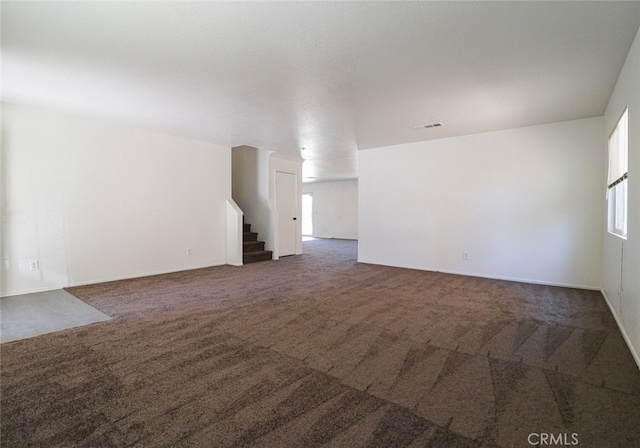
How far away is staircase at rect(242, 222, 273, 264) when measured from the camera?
701 cm

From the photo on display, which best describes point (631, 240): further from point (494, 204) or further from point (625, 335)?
point (494, 204)

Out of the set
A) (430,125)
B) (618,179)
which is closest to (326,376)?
(618,179)

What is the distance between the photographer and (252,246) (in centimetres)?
746

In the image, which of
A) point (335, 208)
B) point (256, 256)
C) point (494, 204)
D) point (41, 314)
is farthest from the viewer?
point (335, 208)

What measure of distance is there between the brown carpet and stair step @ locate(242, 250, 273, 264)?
290 centimetres

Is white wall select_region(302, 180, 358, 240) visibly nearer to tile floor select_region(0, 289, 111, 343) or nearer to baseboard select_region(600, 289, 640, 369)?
baseboard select_region(600, 289, 640, 369)

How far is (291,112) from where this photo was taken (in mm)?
4277

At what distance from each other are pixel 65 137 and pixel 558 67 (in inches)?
234

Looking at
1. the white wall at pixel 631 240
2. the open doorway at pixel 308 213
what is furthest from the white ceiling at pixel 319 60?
the open doorway at pixel 308 213

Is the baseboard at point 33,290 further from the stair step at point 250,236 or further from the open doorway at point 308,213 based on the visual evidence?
the open doorway at point 308,213

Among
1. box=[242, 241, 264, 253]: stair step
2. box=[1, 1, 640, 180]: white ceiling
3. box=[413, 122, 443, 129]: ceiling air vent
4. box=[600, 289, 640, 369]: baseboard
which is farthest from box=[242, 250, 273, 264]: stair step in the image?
box=[600, 289, 640, 369]: baseboard

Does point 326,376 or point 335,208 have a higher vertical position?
point 335,208

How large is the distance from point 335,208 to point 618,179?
33.0 ft

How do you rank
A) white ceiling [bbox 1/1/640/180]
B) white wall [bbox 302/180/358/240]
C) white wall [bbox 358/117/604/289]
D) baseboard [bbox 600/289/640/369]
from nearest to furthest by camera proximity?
white ceiling [bbox 1/1/640/180] → baseboard [bbox 600/289/640/369] → white wall [bbox 358/117/604/289] → white wall [bbox 302/180/358/240]
